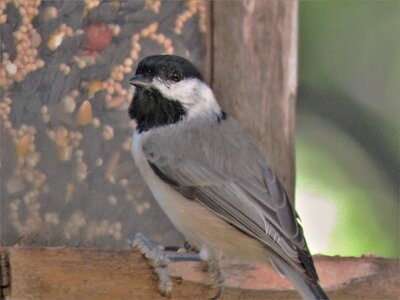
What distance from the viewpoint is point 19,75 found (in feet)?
13.7

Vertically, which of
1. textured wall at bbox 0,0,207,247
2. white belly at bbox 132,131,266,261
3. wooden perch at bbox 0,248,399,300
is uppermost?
textured wall at bbox 0,0,207,247

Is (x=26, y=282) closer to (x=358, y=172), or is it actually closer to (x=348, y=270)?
(x=348, y=270)

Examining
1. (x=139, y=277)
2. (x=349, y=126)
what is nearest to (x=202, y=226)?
(x=139, y=277)

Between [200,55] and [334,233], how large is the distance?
3.83ft

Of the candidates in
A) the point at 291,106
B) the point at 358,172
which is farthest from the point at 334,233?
the point at 291,106

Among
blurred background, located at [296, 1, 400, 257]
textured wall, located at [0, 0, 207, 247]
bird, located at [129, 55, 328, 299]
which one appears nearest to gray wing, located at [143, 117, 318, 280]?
bird, located at [129, 55, 328, 299]

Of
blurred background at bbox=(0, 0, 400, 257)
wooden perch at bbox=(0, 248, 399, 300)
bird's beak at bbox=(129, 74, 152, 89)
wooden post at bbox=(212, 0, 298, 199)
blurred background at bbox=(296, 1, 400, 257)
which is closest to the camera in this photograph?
wooden perch at bbox=(0, 248, 399, 300)

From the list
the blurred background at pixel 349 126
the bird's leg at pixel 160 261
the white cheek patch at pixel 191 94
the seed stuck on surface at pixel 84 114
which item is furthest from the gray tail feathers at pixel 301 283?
the blurred background at pixel 349 126

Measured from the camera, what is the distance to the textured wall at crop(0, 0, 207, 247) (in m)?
4.15

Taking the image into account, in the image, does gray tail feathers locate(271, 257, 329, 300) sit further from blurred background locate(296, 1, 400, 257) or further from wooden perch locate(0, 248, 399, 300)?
blurred background locate(296, 1, 400, 257)

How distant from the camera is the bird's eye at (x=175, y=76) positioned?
393 centimetres

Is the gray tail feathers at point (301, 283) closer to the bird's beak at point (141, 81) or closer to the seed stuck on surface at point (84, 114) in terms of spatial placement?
the bird's beak at point (141, 81)

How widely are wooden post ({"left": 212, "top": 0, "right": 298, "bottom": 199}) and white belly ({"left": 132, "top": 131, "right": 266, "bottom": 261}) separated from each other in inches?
21.9

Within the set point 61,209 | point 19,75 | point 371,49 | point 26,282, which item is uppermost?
point 371,49
